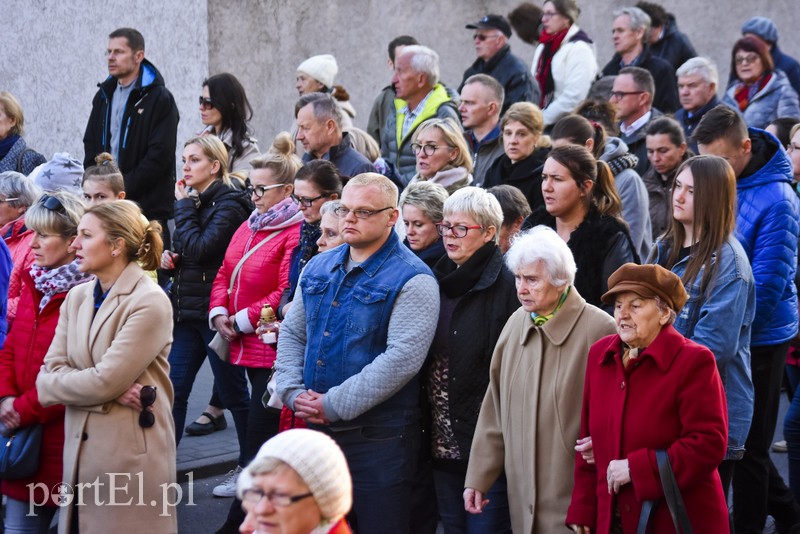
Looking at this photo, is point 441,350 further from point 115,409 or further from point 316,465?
point 316,465

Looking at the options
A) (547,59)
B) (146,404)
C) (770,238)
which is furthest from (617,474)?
(547,59)

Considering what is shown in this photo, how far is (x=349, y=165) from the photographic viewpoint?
778 centimetres

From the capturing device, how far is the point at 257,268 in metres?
6.91

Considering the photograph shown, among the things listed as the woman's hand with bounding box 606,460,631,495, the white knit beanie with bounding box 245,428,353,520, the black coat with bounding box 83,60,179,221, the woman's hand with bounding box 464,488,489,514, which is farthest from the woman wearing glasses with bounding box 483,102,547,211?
the white knit beanie with bounding box 245,428,353,520

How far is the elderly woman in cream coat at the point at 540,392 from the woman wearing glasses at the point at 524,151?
2.44m

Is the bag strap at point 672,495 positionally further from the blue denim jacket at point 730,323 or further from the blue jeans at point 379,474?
the blue jeans at point 379,474

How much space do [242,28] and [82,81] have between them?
212 cm

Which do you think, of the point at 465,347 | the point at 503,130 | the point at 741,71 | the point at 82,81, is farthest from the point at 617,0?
the point at 465,347

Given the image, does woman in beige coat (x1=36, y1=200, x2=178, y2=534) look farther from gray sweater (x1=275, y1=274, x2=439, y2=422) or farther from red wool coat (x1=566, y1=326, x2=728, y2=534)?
red wool coat (x1=566, y1=326, x2=728, y2=534)

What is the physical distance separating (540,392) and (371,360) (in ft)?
2.64

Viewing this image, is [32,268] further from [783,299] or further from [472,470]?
[783,299]

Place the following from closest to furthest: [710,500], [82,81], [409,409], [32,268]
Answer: [710,500] < [409,409] < [32,268] < [82,81]

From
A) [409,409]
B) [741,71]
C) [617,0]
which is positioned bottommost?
[409,409]

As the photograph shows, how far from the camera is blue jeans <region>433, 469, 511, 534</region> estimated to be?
5105 millimetres
